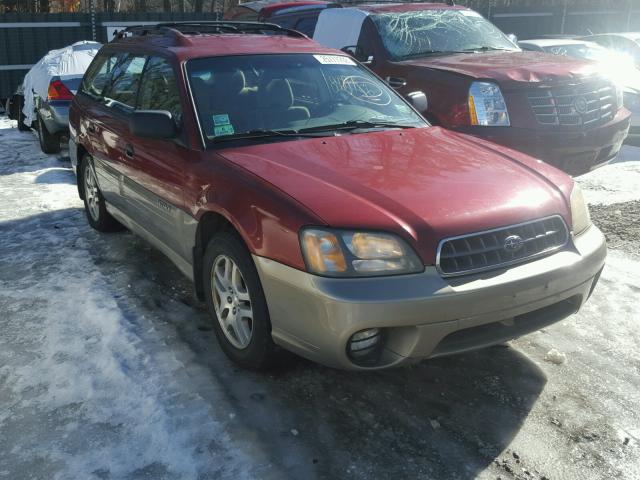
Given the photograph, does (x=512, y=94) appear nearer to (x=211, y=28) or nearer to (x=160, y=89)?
(x=211, y=28)

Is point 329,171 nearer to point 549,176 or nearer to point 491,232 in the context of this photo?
point 491,232

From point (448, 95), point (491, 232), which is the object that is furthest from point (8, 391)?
point (448, 95)

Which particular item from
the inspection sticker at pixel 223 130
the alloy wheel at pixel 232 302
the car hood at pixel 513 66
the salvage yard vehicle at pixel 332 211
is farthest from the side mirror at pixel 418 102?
the alloy wheel at pixel 232 302

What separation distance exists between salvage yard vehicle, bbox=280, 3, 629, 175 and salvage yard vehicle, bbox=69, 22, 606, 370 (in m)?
1.54

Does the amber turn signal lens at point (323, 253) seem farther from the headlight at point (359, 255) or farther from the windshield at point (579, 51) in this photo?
the windshield at point (579, 51)

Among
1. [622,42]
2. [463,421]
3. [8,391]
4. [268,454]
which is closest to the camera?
[268,454]

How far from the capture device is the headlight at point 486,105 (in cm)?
584

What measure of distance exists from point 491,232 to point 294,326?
96 centimetres

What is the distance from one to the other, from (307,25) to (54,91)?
341 cm

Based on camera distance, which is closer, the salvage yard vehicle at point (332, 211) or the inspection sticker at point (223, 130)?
the salvage yard vehicle at point (332, 211)

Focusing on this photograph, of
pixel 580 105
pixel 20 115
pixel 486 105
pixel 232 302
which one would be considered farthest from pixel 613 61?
pixel 20 115

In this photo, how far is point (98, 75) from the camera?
5699 millimetres

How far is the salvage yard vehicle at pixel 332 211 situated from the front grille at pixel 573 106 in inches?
74.7

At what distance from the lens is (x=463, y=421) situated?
3072 millimetres
